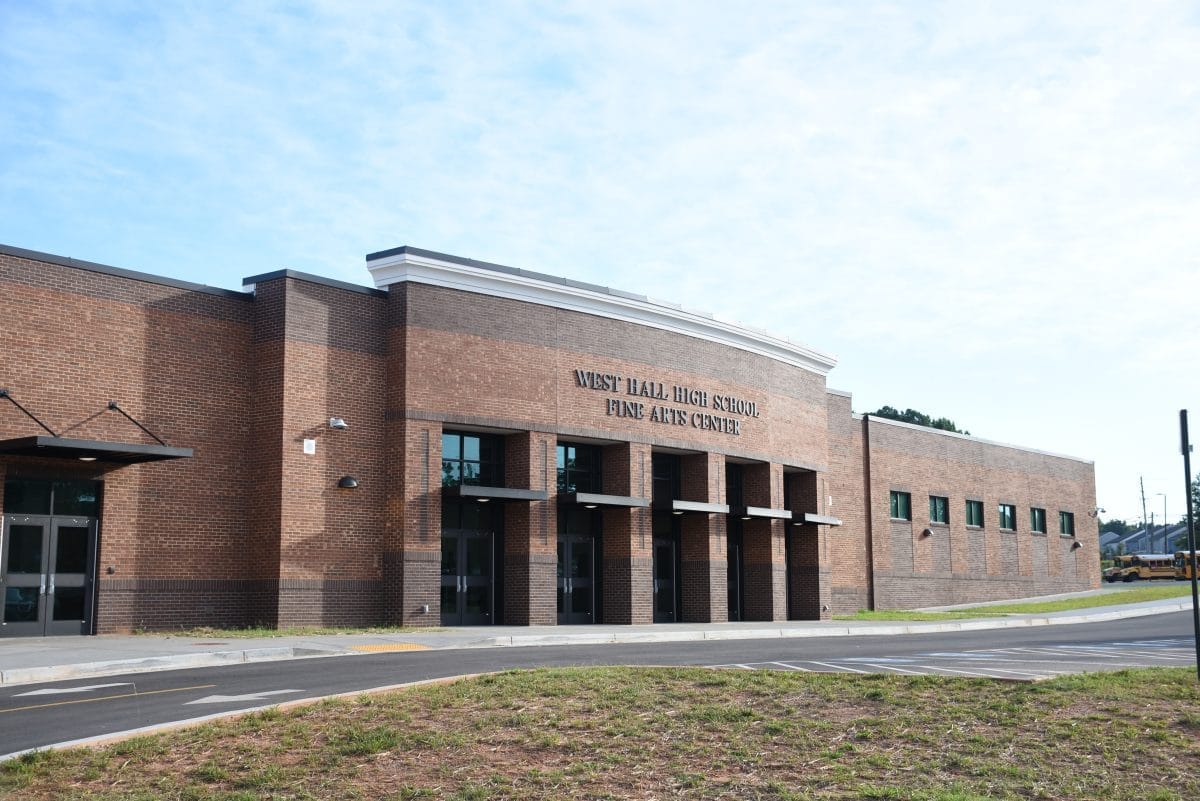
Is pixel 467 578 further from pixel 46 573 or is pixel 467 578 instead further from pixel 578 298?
pixel 46 573

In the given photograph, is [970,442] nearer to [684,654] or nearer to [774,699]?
[684,654]

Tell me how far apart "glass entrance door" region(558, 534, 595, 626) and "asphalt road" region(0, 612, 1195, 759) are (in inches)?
361

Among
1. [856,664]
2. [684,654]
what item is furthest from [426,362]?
[856,664]

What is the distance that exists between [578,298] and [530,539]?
6.42 metres

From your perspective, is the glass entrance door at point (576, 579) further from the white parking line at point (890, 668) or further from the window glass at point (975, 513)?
the window glass at point (975, 513)

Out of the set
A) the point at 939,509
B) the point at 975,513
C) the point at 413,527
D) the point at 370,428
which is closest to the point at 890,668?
the point at 413,527

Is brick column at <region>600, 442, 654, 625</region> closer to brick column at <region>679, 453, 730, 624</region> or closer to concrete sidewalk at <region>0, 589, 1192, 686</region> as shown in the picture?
concrete sidewalk at <region>0, 589, 1192, 686</region>

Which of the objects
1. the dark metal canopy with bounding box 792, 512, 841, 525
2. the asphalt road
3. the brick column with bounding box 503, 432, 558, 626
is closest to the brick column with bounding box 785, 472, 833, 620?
the dark metal canopy with bounding box 792, 512, 841, 525

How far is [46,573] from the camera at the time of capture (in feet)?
79.9

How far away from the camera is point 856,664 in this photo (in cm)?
1733

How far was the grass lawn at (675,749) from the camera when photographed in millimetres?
8578

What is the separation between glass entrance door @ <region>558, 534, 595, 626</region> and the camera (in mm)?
33000

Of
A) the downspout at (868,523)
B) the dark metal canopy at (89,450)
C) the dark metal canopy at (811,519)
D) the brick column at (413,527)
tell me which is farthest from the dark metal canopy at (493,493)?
the downspout at (868,523)

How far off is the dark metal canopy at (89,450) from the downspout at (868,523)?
27.7 meters
